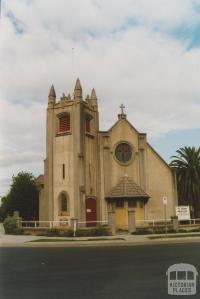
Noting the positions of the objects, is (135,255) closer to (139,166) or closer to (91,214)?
(91,214)

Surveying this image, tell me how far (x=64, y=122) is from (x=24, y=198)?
21.2m

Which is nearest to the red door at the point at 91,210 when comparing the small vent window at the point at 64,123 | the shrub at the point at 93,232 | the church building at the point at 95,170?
the church building at the point at 95,170

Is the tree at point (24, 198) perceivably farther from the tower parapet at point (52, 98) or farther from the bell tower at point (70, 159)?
the tower parapet at point (52, 98)

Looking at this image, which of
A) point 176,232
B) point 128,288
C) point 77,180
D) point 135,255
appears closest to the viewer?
point 128,288

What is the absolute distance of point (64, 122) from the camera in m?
41.4

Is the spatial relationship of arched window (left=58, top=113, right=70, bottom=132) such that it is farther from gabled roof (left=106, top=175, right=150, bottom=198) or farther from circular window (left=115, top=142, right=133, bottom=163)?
gabled roof (left=106, top=175, right=150, bottom=198)

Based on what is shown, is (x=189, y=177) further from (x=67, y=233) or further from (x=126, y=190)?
(x=67, y=233)

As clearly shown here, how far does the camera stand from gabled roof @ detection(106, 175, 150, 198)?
40000 mm

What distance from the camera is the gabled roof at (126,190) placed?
40000 mm

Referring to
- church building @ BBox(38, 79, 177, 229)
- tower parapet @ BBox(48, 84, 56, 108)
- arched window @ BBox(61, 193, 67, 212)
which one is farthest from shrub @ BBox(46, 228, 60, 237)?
tower parapet @ BBox(48, 84, 56, 108)

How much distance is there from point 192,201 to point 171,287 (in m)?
39.2

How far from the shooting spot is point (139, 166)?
139 ft

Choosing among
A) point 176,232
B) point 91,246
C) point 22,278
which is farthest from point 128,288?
point 176,232

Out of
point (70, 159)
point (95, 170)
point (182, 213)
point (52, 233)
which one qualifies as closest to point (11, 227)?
point (52, 233)
